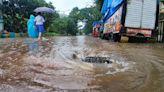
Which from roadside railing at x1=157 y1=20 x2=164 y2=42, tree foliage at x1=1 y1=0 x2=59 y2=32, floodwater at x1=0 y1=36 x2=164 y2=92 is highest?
tree foliage at x1=1 y1=0 x2=59 y2=32

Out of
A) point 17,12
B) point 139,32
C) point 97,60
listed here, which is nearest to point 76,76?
point 97,60

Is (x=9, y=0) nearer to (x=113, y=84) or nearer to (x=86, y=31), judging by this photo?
(x=86, y=31)

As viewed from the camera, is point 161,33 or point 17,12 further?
point 17,12

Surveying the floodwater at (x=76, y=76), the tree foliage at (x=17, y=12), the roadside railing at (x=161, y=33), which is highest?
the tree foliage at (x=17, y=12)

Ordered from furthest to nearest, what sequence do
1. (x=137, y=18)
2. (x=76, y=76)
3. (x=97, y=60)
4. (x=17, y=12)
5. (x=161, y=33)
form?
(x=17, y=12), (x=161, y=33), (x=137, y=18), (x=97, y=60), (x=76, y=76)

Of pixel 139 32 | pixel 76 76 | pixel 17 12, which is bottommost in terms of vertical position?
pixel 76 76

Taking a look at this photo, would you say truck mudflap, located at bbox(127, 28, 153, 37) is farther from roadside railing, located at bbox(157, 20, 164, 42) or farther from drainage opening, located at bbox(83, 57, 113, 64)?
drainage opening, located at bbox(83, 57, 113, 64)

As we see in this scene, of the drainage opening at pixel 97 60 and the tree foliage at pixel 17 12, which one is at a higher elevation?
the tree foliage at pixel 17 12

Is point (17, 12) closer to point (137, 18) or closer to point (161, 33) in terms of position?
point (161, 33)

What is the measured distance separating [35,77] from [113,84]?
147 centimetres

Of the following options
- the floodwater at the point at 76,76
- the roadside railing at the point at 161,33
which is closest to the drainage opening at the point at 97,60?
the floodwater at the point at 76,76

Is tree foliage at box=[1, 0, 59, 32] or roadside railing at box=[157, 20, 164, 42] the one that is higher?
tree foliage at box=[1, 0, 59, 32]

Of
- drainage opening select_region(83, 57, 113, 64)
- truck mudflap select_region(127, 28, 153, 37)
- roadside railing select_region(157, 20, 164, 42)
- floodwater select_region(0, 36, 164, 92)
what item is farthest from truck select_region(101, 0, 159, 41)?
floodwater select_region(0, 36, 164, 92)

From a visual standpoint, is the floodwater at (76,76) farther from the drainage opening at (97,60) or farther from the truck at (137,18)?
the truck at (137,18)
